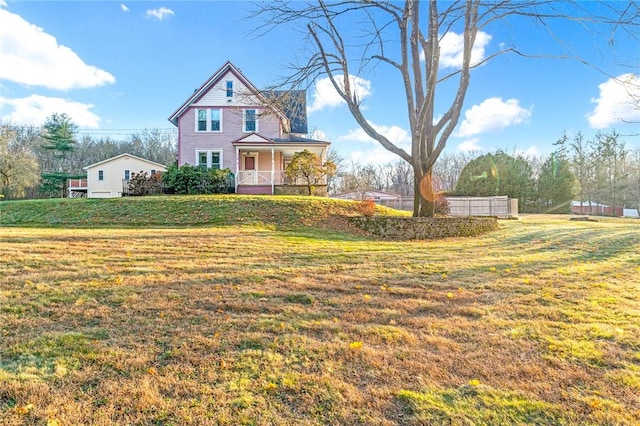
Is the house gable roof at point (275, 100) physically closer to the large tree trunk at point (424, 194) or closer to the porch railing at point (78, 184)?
the large tree trunk at point (424, 194)

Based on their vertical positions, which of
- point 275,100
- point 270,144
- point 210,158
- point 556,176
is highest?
point 275,100

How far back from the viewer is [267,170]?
2234 cm

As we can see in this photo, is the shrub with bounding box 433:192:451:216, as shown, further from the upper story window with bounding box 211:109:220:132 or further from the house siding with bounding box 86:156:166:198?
the house siding with bounding box 86:156:166:198

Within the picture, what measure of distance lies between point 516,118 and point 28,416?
25.2 meters

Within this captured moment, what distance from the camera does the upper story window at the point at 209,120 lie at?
886 inches

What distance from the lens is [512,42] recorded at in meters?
12.2

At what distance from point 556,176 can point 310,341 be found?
3607 centimetres

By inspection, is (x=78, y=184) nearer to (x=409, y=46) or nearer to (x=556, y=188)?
(x=409, y=46)

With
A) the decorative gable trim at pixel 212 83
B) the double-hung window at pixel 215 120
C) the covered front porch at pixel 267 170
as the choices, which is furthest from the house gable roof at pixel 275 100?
the covered front porch at pixel 267 170

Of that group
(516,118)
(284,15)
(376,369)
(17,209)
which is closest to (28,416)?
(376,369)

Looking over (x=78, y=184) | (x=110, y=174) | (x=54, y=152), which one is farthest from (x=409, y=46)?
(x=54, y=152)

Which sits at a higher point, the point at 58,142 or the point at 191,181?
the point at 58,142

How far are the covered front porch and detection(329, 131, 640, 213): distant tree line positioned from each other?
11.5 metres

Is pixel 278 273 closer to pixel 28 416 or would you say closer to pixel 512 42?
pixel 28 416
